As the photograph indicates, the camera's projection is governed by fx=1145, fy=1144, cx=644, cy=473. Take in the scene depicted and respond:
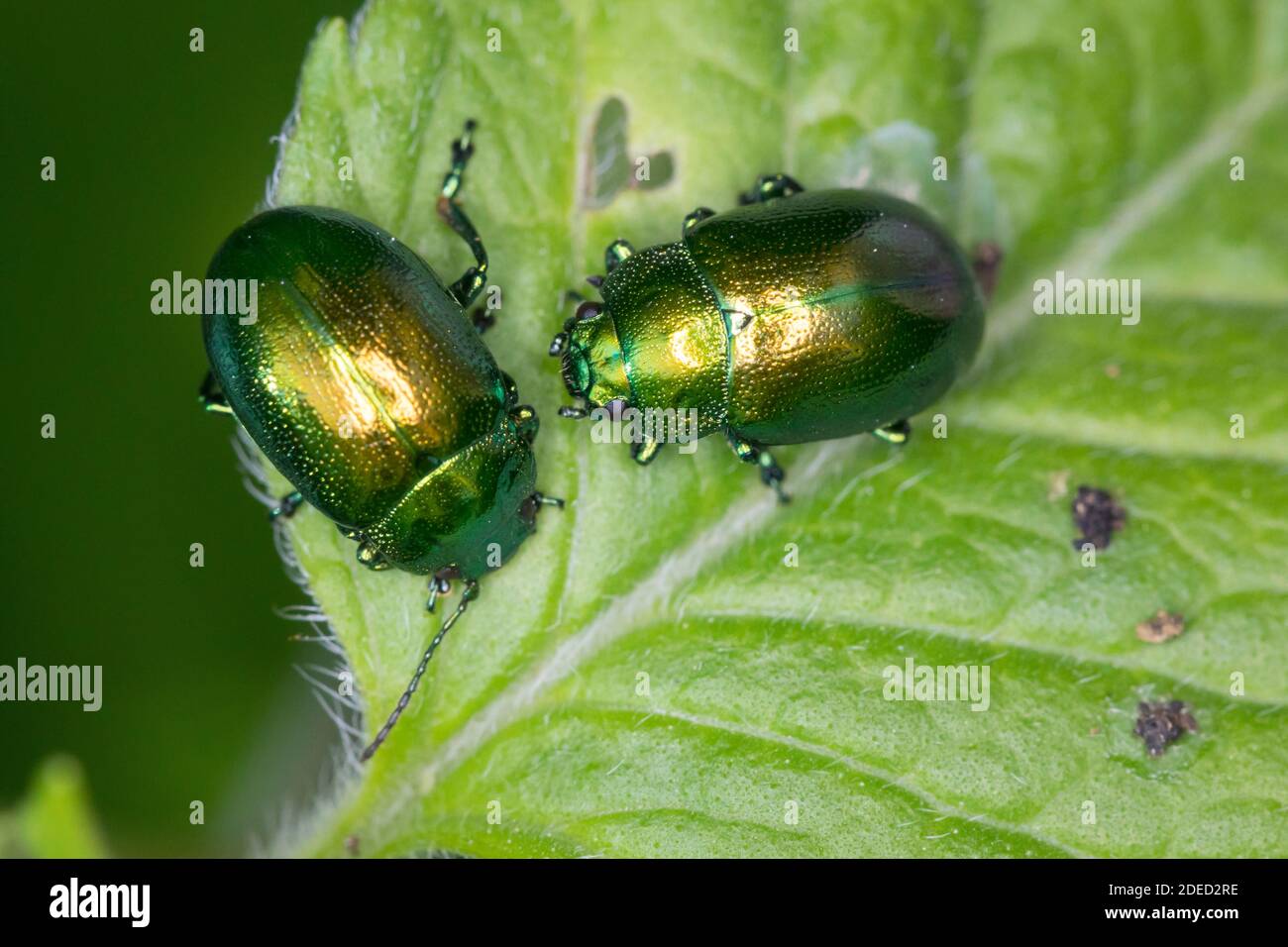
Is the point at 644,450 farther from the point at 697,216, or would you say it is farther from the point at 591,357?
the point at 697,216

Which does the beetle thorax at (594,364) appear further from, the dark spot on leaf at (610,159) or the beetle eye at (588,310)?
the dark spot on leaf at (610,159)

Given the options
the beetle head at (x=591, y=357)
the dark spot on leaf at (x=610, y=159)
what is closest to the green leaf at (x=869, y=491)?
the dark spot on leaf at (x=610, y=159)

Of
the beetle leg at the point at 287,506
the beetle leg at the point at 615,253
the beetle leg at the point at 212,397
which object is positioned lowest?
the beetle leg at the point at 287,506

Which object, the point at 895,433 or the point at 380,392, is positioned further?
the point at 895,433

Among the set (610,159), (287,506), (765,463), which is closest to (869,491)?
(765,463)

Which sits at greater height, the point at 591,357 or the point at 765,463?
the point at 591,357
